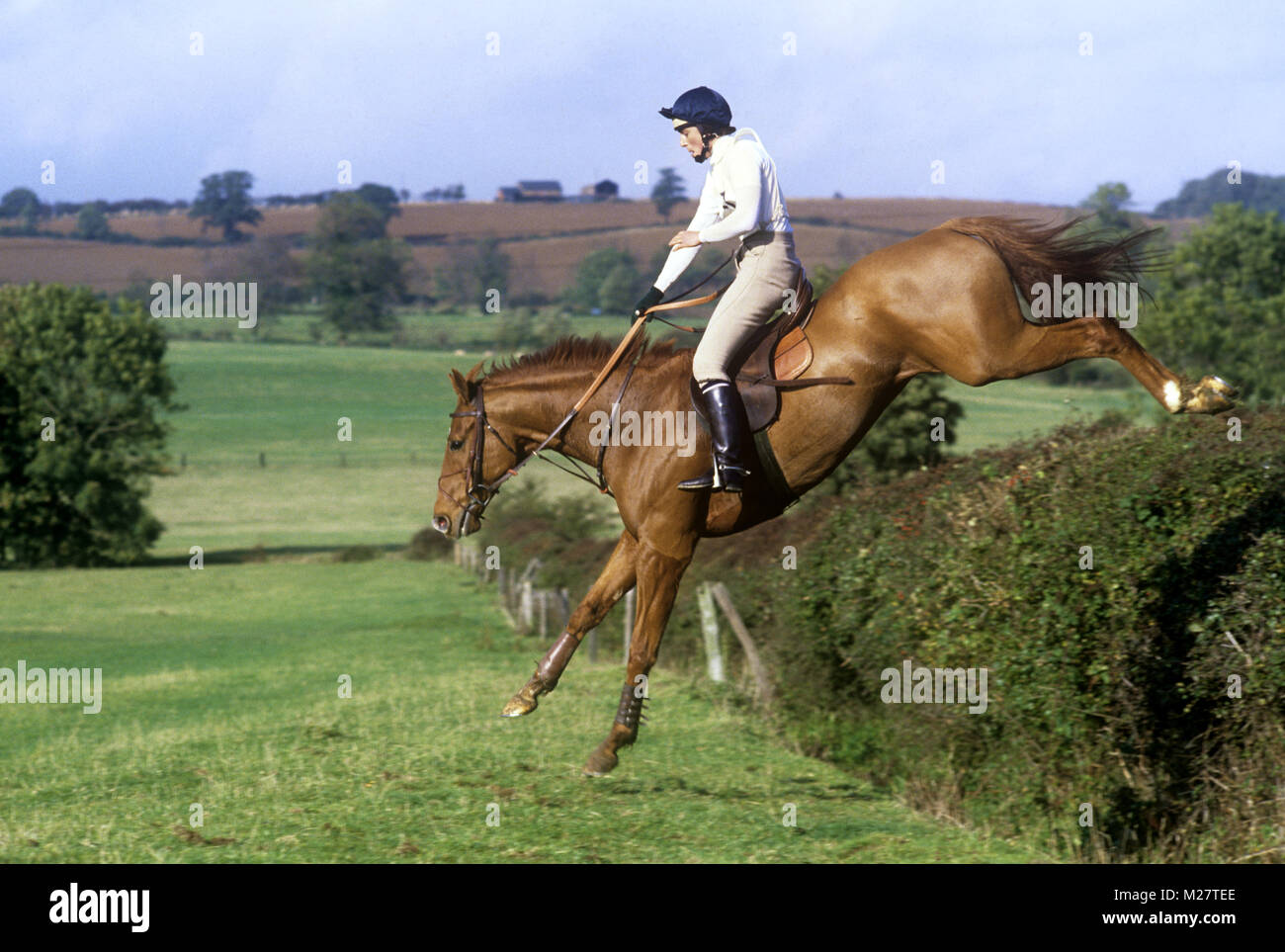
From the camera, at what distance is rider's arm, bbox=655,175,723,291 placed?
609 centimetres

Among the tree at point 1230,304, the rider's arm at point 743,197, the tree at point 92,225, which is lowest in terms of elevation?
the rider's arm at point 743,197

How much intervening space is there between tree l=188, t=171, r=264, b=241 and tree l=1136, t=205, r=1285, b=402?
8901cm

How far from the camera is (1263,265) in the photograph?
58438 mm

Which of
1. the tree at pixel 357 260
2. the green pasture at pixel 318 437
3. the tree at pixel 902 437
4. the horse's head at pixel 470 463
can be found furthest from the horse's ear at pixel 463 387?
the tree at pixel 357 260

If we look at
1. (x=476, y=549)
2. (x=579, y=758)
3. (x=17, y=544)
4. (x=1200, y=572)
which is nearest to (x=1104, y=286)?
(x=1200, y=572)

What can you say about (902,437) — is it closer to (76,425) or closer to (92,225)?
(76,425)

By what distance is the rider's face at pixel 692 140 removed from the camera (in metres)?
6.12

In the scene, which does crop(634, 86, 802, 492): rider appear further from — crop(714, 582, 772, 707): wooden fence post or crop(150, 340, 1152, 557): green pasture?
crop(150, 340, 1152, 557): green pasture

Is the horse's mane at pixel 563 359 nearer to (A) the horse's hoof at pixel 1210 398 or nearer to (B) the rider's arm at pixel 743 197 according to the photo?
(B) the rider's arm at pixel 743 197

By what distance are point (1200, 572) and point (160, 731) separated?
33.3ft

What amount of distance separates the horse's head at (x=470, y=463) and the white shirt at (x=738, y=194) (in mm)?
1460

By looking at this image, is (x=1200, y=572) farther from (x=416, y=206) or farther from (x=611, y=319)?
(x=416, y=206)

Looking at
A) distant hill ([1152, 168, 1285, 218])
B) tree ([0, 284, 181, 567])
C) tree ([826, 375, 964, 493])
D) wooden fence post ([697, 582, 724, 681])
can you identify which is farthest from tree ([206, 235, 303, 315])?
wooden fence post ([697, 582, 724, 681])

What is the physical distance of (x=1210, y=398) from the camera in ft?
16.8
